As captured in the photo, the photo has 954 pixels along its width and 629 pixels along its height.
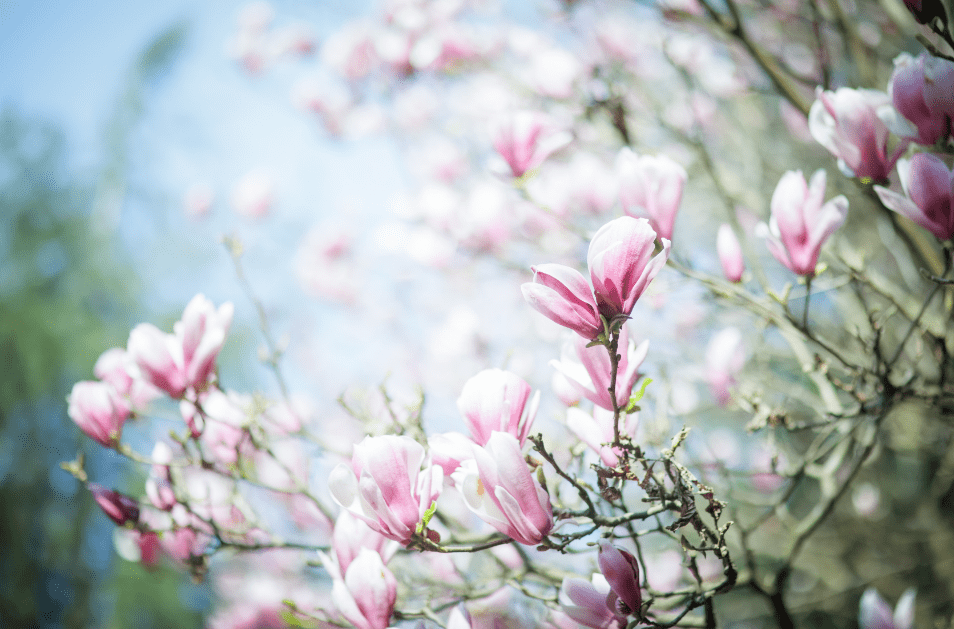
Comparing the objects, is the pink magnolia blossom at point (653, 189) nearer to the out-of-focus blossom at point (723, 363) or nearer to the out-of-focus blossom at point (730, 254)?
the out-of-focus blossom at point (730, 254)

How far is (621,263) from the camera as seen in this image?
2.23ft

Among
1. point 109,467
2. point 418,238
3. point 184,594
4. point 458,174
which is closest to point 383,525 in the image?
point 418,238

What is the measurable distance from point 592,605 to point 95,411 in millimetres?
1139

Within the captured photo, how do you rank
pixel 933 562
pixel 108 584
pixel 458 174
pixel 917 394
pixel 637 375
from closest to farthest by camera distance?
pixel 637 375 → pixel 917 394 → pixel 933 562 → pixel 458 174 → pixel 108 584

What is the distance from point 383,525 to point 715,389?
118 centimetres

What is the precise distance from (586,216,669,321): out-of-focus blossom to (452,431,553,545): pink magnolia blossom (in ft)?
0.75

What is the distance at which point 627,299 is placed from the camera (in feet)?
2.30

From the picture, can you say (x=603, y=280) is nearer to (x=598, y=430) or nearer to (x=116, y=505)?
(x=598, y=430)

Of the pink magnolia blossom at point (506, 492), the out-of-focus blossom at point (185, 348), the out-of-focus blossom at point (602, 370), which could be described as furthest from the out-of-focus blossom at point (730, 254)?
the out-of-focus blossom at point (185, 348)

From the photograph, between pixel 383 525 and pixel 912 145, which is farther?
pixel 912 145

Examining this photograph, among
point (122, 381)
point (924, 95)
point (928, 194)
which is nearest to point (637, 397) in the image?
point (928, 194)

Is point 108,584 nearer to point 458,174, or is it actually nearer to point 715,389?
point 458,174

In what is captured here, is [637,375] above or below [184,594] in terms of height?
above

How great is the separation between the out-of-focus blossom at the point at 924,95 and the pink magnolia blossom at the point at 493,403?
0.79m
